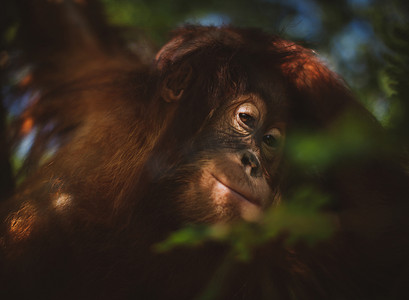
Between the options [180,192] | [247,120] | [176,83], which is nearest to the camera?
[180,192]

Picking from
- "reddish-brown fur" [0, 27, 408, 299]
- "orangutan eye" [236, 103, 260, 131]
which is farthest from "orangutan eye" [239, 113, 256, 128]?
"reddish-brown fur" [0, 27, 408, 299]

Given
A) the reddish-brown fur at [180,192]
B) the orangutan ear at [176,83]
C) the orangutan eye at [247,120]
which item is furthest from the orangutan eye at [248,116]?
the orangutan ear at [176,83]

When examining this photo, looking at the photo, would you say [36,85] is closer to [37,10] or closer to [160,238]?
[37,10]

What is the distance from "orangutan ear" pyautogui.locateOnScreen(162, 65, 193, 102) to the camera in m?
2.53

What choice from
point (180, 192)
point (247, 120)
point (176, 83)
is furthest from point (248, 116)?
point (180, 192)

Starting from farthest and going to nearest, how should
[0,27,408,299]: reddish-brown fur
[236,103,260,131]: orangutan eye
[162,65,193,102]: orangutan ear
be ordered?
[162,65,193,102]: orangutan ear → [236,103,260,131]: orangutan eye → [0,27,408,299]: reddish-brown fur

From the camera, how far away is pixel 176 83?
257 cm

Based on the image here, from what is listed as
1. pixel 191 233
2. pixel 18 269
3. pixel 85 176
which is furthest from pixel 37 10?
pixel 191 233

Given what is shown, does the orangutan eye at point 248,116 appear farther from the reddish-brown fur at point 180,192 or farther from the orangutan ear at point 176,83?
the orangutan ear at point 176,83

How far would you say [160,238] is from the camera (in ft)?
7.18

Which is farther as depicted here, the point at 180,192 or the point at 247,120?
the point at 247,120

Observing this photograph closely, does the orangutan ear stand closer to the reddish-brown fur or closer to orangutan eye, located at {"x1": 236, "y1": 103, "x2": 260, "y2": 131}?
the reddish-brown fur

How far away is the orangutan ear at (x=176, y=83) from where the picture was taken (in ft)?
8.30

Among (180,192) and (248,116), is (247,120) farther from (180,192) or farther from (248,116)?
(180,192)
